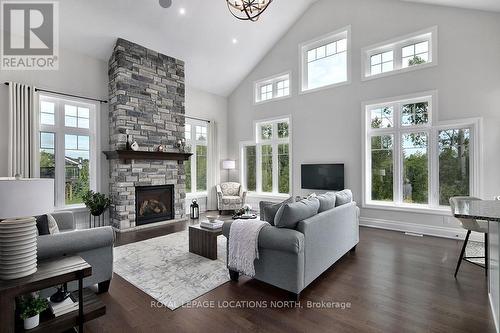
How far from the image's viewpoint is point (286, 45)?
Answer: 6.87 m

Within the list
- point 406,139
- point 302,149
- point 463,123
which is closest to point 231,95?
point 302,149

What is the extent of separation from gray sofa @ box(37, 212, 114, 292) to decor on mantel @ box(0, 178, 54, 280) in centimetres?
49

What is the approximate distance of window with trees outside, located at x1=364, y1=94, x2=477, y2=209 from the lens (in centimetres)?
455

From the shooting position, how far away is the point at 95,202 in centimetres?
493

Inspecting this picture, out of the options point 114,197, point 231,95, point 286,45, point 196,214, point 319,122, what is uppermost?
point 286,45

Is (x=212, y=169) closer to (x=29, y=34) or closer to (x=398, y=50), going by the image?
(x=29, y=34)

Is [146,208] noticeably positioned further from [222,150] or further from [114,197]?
[222,150]

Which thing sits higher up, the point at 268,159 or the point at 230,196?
the point at 268,159

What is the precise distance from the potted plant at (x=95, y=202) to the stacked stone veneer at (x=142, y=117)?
0.33m

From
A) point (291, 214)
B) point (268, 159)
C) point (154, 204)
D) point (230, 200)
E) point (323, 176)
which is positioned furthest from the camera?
point (268, 159)

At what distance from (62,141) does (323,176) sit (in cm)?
580

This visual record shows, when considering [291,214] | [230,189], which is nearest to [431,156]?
[291,214]

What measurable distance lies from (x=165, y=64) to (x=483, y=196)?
23.2 feet

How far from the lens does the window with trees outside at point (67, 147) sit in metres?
4.88
